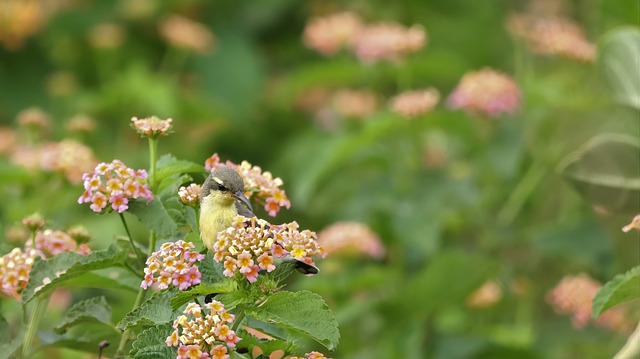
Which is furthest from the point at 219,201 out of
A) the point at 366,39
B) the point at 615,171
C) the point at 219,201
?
the point at 366,39

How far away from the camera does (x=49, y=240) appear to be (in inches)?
54.6

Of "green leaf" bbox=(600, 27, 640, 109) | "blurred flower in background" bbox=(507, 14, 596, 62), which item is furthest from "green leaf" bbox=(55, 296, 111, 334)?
"blurred flower in background" bbox=(507, 14, 596, 62)

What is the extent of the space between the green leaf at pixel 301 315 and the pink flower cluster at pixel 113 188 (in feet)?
0.62

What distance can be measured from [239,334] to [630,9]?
1364mm

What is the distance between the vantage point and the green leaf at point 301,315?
1114 millimetres

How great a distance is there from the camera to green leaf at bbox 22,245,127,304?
48.6 inches

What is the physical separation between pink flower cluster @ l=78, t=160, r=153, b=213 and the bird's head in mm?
74

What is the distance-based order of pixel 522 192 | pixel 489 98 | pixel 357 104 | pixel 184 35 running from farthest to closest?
pixel 184 35 → pixel 357 104 → pixel 522 192 → pixel 489 98

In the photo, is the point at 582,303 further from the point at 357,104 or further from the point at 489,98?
the point at 357,104

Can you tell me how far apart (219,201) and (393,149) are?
164cm

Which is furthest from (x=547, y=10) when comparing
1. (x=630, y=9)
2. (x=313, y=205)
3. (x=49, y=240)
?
(x=49, y=240)

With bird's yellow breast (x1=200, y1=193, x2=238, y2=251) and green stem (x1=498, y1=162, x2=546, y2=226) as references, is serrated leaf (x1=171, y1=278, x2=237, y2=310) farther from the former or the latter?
green stem (x1=498, y1=162, x2=546, y2=226)

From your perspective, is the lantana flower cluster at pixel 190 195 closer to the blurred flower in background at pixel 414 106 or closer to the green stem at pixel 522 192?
the blurred flower in background at pixel 414 106

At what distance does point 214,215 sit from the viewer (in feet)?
3.90
